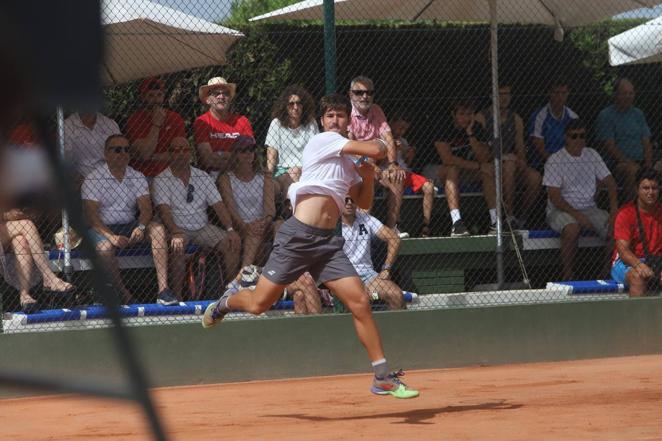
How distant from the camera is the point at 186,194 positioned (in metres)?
9.48

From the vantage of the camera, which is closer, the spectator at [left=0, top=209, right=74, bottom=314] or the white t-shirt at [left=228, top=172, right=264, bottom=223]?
the spectator at [left=0, top=209, right=74, bottom=314]

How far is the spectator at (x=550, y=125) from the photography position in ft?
36.7

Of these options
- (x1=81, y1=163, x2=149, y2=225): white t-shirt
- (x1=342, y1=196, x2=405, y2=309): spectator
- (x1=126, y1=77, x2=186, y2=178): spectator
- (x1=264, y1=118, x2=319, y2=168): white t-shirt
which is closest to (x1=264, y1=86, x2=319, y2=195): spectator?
(x1=264, y1=118, x2=319, y2=168): white t-shirt

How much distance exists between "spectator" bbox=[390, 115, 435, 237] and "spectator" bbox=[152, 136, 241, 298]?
1866mm

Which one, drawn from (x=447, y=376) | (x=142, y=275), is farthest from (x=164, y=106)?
(x=447, y=376)

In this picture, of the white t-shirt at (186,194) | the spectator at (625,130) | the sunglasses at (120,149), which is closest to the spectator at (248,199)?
the white t-shirt at (186,194)

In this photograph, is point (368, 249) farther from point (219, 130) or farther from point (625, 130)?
point (625, 130)

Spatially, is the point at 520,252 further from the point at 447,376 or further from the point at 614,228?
the point at 447,376

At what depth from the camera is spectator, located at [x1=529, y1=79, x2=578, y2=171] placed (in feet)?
36.7

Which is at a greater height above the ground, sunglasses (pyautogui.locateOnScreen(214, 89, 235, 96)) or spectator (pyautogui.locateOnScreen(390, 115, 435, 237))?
sunglasses (pyautogui.locateOnScreen(214, 89, 235, 96))

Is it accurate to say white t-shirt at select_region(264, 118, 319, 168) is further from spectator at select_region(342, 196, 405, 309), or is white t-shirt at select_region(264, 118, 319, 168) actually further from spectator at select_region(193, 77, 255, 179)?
spectator at select_region(342, 196, 405, 309)

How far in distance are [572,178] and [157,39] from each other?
400cm

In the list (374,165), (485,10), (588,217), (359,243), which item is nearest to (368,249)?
(359,243)

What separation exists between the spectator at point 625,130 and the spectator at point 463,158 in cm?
132
